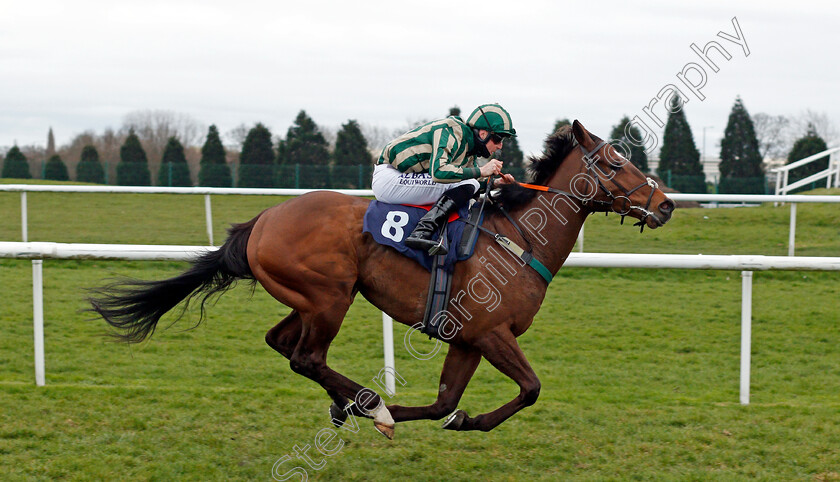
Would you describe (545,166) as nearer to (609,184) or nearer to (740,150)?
(609,184)

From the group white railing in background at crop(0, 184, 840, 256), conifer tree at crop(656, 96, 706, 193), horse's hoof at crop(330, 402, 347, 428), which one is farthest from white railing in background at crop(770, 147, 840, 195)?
horse's hoof at crop(330, 402, 347, 428)

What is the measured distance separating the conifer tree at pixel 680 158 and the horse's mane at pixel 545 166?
56.2ft

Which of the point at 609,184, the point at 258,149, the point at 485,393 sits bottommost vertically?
the point at 485,393

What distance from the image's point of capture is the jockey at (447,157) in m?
3.78

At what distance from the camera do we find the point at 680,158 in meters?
20.8

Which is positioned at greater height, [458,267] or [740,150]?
[740,150]

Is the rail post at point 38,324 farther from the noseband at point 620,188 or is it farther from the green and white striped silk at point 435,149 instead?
the noseband at point 620,188

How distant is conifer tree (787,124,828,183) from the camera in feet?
65.5

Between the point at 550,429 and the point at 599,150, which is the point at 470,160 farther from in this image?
the point at 550,429

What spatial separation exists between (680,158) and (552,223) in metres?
18.2

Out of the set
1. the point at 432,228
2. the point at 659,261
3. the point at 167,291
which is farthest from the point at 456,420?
the point at 659,261

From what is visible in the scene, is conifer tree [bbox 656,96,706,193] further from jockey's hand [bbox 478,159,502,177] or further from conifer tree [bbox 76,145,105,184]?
jockey's hand [bbox 478,159,502,177]

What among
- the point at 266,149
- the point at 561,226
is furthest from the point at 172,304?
the point at 266,149

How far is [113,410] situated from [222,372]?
120cm
